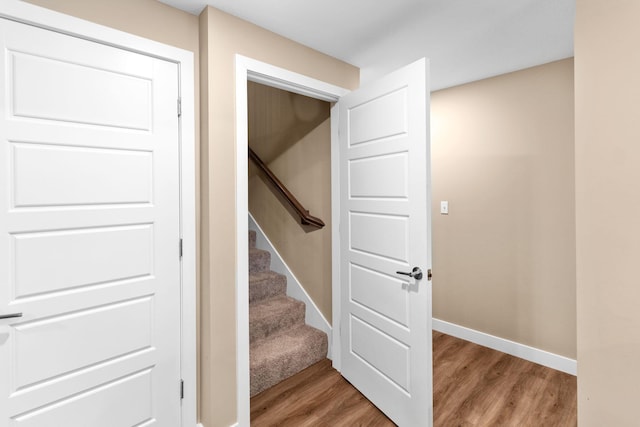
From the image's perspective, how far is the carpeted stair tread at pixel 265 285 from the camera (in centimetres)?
276

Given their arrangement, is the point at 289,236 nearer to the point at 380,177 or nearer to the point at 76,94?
the point at 380,177

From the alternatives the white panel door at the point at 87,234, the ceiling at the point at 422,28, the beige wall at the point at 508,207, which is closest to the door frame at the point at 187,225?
the white panel door at the point at 87,234

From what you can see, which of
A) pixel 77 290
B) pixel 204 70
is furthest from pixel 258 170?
pixel 77 290

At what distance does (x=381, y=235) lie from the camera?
77.5 inches

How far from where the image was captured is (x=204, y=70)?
1.69 meters

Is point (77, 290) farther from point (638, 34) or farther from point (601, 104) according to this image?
point (638, 34)

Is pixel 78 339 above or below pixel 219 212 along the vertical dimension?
below

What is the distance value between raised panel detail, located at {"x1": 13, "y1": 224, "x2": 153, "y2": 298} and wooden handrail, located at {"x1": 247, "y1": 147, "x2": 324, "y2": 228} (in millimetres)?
1268

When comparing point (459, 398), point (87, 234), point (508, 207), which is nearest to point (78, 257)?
point (87, 234)

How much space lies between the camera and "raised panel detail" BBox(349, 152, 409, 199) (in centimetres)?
180

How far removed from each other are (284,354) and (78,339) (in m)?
1.33

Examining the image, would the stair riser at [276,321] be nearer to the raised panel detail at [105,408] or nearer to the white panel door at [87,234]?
the white panel door at [87,234]

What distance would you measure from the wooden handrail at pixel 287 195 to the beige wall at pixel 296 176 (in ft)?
0.23

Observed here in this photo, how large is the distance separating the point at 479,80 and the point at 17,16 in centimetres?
304
